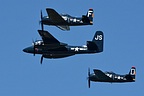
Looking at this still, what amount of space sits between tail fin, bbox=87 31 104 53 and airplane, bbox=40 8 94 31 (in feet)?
14.2

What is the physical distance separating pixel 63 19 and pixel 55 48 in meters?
5.59

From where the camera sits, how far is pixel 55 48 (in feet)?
343

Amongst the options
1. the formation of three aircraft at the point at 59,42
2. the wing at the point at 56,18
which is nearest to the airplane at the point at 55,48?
the formation of three aircraft at the point at 59,42

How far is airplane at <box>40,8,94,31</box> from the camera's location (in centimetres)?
10169

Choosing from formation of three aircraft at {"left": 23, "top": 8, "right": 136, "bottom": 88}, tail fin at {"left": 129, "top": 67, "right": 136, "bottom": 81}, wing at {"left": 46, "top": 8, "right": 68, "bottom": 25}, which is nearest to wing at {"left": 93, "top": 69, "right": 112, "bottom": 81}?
tail fin at {"left": 129, "top": 67, "right": 136, "bottom": 81}

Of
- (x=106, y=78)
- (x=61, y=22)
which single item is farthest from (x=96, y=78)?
(x=61, y=22)

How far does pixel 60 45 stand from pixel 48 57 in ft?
26.2

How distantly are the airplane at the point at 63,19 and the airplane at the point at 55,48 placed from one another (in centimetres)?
293

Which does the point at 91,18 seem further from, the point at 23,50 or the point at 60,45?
the point at 23,50

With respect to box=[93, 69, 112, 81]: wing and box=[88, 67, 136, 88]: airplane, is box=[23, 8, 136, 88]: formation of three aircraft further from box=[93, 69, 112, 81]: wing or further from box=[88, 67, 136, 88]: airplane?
box=[88, 67, 136, 88]: airplane

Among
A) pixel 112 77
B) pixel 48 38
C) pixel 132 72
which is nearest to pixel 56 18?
pixel 48 38

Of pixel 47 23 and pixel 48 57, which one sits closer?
pixel 47 23

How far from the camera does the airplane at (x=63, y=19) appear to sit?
102 metres

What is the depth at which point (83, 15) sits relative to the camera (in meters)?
102
